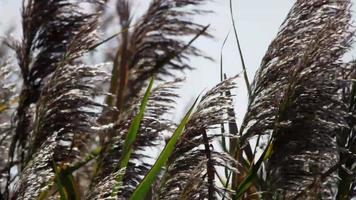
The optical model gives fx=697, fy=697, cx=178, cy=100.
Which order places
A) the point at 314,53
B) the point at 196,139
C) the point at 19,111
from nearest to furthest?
the point at 196,139, the point at 314,53, the point at 19,111

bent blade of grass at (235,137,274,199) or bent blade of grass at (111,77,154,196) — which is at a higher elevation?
bent blade of grass at (111,77,154,196)

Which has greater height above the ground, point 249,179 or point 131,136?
point 131,136

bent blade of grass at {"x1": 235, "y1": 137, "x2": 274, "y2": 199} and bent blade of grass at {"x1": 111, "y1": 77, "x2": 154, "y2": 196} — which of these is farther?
bent blade of grass at {"x1": 235, "y1": 137, "x2": 274, "y2": 199}

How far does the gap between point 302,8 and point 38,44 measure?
1453 millimetres

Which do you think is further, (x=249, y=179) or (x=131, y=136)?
(x=249, y=179)

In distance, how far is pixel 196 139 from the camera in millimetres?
2951

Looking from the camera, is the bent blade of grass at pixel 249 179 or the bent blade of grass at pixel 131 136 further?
the bent blade of grass at pixel 249 179

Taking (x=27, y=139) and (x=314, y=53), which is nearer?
(x=314, y=53)

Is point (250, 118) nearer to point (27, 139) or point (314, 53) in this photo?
point (314, 53)

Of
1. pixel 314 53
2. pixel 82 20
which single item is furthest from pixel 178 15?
pixel 314 53

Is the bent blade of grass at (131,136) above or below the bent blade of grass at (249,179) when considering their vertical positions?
above

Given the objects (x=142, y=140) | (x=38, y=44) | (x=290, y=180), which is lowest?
(x=290, y=180)

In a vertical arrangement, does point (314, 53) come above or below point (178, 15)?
below

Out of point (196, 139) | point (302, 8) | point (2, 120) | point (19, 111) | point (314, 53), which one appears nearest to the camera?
point (196, 139)
